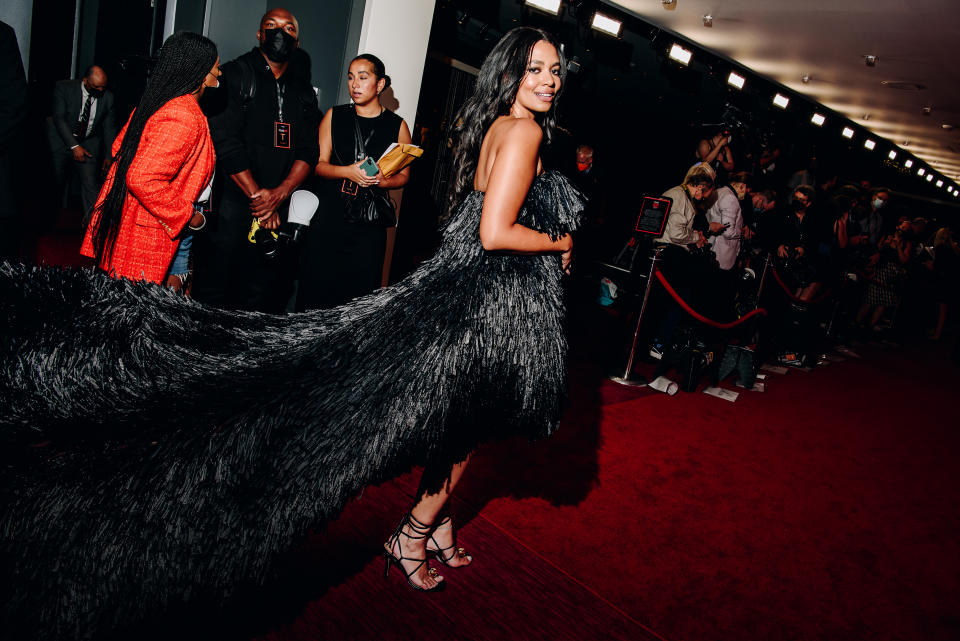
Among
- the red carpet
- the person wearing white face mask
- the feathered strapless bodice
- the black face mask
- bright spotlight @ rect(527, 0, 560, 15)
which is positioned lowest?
the red carpet

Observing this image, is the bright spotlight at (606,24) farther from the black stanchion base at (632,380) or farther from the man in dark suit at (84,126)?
the man in dark suit at (84,126)

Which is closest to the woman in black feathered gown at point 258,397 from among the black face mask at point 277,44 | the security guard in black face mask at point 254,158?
the security guard in black face mask at point 254,158

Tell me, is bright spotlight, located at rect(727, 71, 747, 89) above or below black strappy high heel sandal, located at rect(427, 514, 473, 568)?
above

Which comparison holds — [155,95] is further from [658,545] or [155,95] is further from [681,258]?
[681,258]

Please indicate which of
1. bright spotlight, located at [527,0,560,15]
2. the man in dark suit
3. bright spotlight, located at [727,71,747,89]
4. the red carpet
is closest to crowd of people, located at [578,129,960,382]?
bright spotlight, located at [727,71,747,89]

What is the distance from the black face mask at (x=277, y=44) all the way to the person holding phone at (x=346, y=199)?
359 mm

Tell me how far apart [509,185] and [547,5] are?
678 cm

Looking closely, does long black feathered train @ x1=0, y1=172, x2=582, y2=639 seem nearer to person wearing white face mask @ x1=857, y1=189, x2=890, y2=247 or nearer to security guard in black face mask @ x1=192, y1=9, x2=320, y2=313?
security guard in black face mask @ x1=192, y1=9, x2=320, y2=313

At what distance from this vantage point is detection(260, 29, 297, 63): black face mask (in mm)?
3240

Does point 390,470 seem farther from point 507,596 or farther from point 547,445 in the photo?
point 547,445

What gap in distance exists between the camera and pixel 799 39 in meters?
7.75

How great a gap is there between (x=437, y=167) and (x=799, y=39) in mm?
5095

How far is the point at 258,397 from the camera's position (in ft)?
4.66

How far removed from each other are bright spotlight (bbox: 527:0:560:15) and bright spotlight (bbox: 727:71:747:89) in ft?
11.1
